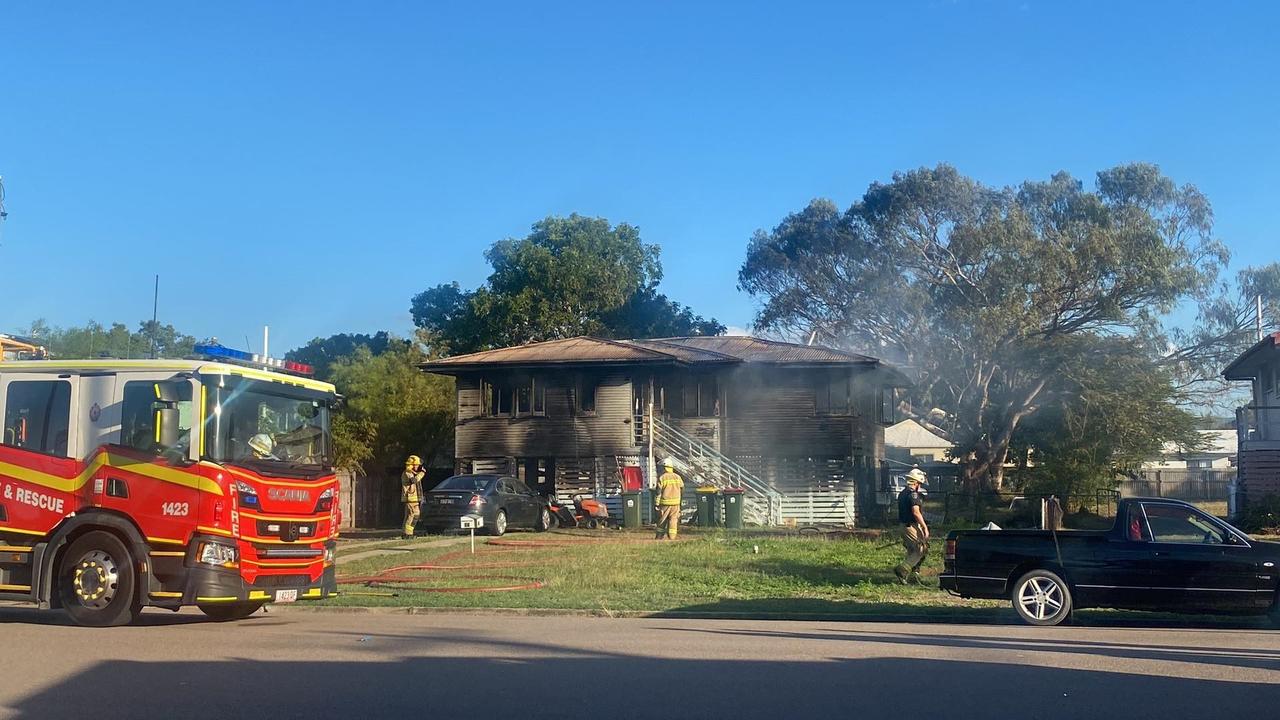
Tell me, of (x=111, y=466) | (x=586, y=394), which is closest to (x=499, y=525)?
(x=586, y=394)

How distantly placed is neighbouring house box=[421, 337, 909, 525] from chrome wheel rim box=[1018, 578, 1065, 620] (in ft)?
71.8

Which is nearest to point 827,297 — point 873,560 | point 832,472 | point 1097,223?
point 1097,223

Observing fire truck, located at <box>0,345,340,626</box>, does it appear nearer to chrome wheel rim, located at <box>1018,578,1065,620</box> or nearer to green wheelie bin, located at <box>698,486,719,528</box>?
chrome wheel rim, located at <box>1018,578,1065,620</box>

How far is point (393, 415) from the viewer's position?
41.2 metres

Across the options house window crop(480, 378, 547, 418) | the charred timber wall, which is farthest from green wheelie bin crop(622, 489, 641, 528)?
house window crop(480, 378, 547, 418)

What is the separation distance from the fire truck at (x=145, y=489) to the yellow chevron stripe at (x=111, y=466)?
0.01m

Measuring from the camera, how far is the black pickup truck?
42.5 ft

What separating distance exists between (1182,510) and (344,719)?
9.84 meters

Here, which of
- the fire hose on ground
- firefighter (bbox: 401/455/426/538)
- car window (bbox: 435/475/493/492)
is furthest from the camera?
car window (bbox: 435/475/493/492)

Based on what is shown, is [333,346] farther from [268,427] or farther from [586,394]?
[268,427]

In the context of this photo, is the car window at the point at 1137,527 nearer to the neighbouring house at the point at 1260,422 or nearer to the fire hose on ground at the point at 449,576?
the fire hose on ground at the point at 449,576

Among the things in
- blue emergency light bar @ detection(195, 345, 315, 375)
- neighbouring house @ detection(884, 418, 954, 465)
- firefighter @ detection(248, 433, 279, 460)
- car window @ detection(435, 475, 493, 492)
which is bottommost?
car window @ detection(435, 475, 493, 492)

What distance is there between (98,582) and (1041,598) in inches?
400

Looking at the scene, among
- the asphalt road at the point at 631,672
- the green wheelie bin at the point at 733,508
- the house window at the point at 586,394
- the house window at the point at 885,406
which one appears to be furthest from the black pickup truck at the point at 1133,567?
the house window at the point at 885,406
